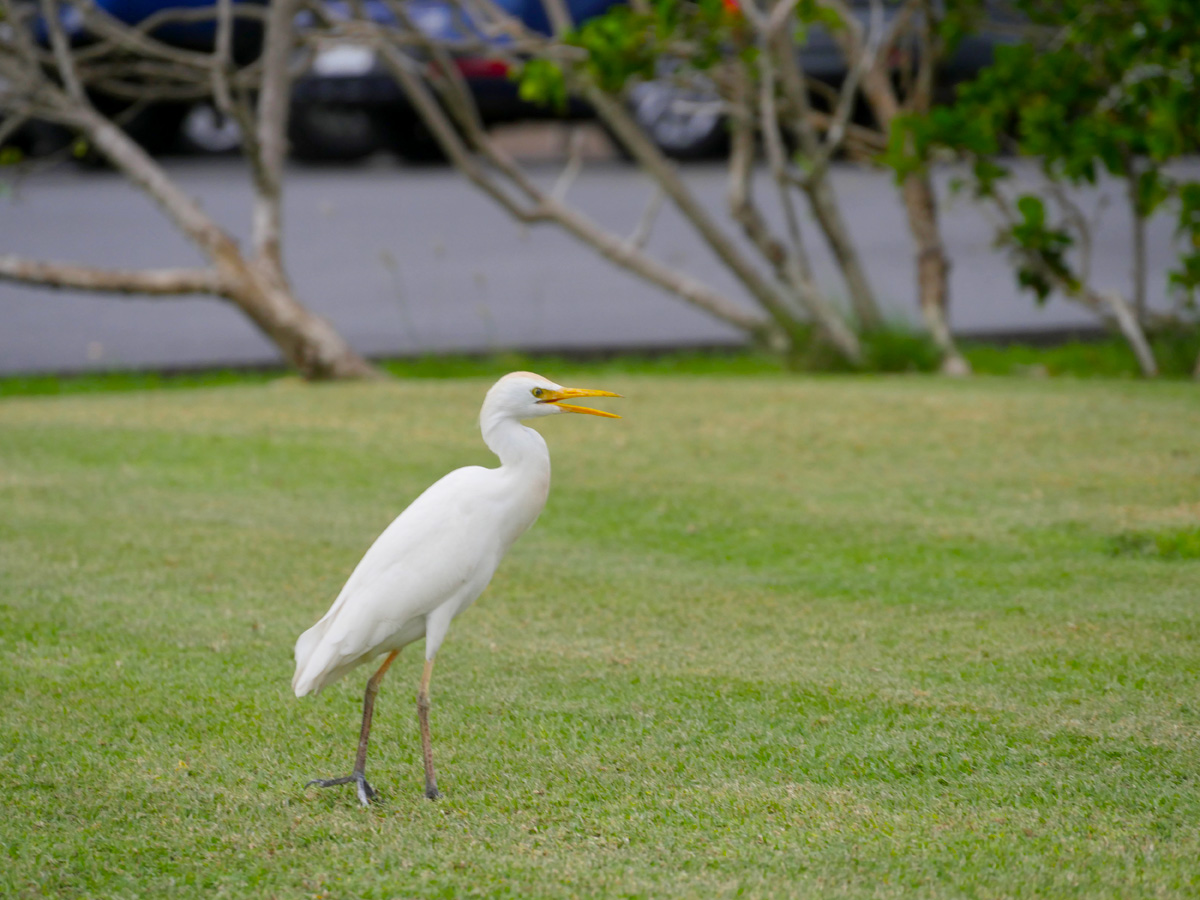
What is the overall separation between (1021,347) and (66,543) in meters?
6.44

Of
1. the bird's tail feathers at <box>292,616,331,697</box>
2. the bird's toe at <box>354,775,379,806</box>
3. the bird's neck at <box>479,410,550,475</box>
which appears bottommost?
the bird's toe at <box>354,775,379,806</box>

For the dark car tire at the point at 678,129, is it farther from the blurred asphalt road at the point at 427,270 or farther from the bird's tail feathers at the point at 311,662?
the bird's tail feathers at the point at 311,662

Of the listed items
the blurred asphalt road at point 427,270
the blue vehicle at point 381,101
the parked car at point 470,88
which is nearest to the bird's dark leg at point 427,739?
the blurred asphalt road at point 427,270

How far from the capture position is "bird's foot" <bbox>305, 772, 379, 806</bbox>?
2848 millimetres

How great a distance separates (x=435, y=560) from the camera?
286 centimetres

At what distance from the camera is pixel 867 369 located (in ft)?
25.6

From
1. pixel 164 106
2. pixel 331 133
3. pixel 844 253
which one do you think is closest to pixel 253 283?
pixel 844 253

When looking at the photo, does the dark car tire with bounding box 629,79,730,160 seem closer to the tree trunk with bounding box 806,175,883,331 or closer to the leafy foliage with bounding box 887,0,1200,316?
the tree trunk with bounding box 806,175,883,331

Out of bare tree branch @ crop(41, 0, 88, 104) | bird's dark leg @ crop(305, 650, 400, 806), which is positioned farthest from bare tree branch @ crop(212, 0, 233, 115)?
bird's dark leg @ crop(305, 650, 400, 806)

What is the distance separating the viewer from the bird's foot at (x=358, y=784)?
285 centimetres

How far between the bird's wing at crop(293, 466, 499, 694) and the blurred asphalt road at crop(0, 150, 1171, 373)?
5.84 meters

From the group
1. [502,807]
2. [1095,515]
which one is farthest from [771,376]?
[502,807]

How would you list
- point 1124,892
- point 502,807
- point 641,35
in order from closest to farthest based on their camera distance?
1. point 1124,892
2. point 502,807
3. point 641,35

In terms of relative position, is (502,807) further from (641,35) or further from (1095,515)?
(641,35)
